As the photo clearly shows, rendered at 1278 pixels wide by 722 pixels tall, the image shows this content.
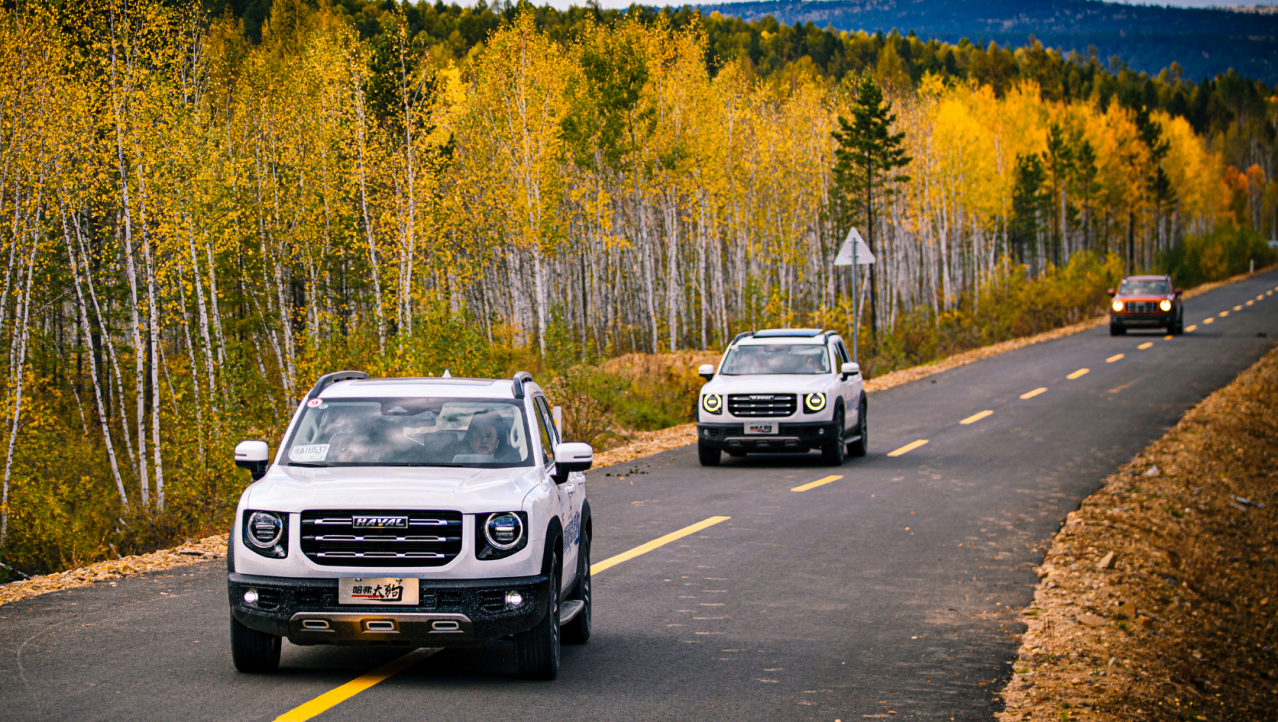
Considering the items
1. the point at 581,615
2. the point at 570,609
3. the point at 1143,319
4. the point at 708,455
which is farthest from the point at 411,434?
the point at 1143,319

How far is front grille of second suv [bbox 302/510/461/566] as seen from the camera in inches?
232

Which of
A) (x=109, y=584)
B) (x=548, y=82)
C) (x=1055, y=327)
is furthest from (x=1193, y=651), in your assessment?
(x=1055, y=327)

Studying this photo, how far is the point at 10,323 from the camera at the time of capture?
31016 mm

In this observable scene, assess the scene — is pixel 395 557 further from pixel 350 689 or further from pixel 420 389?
pixel 420 389

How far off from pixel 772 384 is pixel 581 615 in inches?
408

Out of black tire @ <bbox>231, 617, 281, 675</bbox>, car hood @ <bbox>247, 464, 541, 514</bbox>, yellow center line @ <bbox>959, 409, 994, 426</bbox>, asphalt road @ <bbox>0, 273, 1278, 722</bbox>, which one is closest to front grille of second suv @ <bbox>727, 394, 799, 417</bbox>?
asphalt road @ <bbox>0, 273, 1278, 722</bbox>

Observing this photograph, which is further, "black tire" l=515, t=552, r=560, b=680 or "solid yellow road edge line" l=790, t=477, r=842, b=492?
"solid yellow road edge line" l=790, t=477, r=842, b=492

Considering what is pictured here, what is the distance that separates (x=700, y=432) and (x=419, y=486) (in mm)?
11784

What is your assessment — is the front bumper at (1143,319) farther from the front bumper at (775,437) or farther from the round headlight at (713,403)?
the round headlight at (713,403)

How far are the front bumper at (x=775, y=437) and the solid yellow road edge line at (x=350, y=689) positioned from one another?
10.6 metres

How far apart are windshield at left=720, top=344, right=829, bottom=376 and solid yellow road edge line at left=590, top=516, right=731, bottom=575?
18.1 feet

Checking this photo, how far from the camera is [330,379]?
24.1 ft

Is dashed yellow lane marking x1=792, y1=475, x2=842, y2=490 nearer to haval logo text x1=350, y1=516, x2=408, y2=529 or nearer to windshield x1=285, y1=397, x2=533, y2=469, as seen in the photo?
windshield x1=285, y1=397, x2=533, y2=469

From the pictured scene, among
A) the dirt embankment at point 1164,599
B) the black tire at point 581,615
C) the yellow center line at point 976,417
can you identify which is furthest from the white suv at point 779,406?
the black tire at point 581,615
